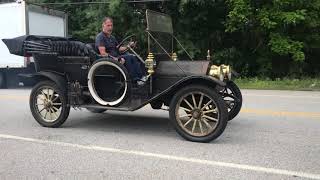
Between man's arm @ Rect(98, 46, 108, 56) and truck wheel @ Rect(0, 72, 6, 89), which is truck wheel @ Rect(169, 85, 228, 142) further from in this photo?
truck wheel @ Rect(0, 72, 6, 89)

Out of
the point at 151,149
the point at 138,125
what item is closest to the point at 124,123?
the point at 138,125

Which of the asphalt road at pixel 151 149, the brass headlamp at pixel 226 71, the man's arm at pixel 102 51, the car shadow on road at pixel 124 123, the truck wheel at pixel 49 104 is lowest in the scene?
the car shadow on road at pixel 124 123

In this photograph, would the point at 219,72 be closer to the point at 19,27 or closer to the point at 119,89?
the point at 119,89

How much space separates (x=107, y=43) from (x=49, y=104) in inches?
57.1

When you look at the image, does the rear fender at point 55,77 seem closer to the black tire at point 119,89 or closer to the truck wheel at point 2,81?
the black tire at point 119,89

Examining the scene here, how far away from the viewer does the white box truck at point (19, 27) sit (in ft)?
59.7

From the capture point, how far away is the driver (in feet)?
26.9

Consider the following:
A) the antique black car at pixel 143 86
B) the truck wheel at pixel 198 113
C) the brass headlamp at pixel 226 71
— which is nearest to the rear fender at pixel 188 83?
the antique black car at pixel 143 86

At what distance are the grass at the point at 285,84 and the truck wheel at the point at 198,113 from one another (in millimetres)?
10268

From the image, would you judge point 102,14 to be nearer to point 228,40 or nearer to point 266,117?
point 228,40

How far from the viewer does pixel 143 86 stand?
8.06 meters

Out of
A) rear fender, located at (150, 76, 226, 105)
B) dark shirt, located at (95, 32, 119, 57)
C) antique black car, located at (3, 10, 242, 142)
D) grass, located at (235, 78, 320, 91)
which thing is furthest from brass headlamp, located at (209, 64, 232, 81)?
grass, located at (235, 78, 320, 91)

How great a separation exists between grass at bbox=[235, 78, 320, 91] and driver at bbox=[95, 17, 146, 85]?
957 cm

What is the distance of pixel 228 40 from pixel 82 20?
6.74m
